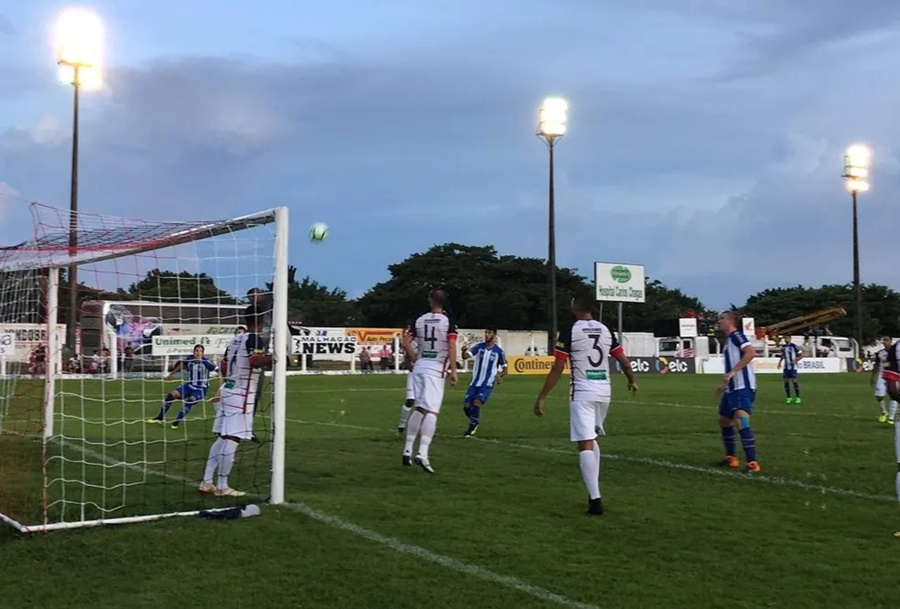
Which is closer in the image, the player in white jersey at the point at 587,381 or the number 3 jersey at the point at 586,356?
the player in white jersey at the point at 587,381

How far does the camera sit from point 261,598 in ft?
18.1

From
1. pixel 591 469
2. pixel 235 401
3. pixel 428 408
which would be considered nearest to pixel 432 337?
pixel 428 408

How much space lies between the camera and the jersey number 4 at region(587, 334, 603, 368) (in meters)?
8.41

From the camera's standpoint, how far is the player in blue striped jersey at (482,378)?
1522 cm

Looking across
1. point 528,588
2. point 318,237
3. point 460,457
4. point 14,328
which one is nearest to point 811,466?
point 460,457

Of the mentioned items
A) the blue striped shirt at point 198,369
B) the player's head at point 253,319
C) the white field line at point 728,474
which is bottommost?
the white field line at point 728,474

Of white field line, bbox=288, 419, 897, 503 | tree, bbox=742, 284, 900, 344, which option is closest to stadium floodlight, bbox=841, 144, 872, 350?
tree, bbox=742, 284, 900, 344

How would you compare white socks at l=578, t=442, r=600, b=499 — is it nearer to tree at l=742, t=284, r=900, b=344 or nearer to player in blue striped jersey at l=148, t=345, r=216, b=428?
player in blue striped jersey at l=148, t=345, r=216, b=428

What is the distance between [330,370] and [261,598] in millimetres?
42076

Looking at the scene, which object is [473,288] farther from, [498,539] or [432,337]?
[498,539]

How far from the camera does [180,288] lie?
10.0 m

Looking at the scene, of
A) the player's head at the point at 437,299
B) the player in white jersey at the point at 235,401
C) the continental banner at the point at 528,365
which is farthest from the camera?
the continental banner at the point at 528,365

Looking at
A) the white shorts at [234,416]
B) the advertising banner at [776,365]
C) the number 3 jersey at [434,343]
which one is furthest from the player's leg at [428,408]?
the advertising banner at [776,365]

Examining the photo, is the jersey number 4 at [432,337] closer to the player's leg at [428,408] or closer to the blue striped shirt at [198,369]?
the player's leg at [428,408]
